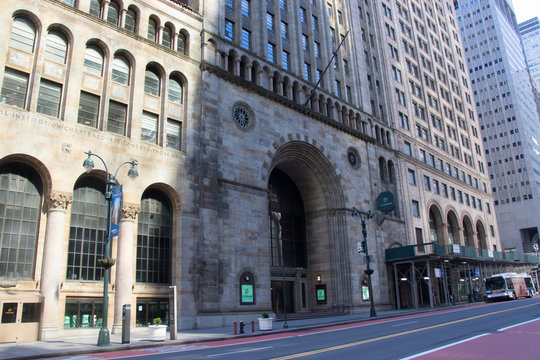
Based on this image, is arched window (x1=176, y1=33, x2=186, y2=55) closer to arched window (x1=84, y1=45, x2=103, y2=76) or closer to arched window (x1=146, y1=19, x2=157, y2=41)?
arched window (x1=146, y1=19, x2=157, y2=41)

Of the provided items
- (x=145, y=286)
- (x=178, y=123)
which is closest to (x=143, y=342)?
(x=145, y=286)

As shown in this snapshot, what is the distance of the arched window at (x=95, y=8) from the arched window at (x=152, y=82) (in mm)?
4685

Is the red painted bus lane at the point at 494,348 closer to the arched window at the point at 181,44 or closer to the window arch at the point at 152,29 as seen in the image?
the arched window at the point at 181,44

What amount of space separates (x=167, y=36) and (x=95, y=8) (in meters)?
5.40

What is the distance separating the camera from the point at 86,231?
81.8ft

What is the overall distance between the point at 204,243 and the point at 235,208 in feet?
13.3

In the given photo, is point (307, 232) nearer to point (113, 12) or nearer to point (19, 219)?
point (113, 12)

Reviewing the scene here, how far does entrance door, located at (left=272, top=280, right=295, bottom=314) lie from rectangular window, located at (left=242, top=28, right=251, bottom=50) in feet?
69.5

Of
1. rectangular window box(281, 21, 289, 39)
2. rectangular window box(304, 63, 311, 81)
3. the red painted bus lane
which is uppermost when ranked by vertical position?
rectangular window box(281, 21, 289, 39)

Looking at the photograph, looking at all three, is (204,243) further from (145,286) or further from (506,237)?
(506,237)

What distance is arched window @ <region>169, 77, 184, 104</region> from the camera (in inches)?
1227

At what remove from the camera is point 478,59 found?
132 m

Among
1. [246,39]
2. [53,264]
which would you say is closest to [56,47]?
[53,264]

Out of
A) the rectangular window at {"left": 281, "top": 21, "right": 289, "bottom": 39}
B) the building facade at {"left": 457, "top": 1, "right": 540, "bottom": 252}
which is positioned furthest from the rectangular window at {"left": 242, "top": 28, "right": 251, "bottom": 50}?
the building facade at {"left": 457, "top": 1, "right": 540, "bottom": 252}
